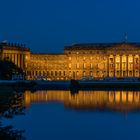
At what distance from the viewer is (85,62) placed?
127m

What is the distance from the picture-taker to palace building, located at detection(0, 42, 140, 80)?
123m

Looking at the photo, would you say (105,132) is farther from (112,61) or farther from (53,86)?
(112,61)

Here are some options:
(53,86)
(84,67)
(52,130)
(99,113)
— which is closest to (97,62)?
(84,67)

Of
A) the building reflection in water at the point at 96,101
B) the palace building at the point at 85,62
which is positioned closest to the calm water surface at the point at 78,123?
the building reflection in water at the point at 96,101

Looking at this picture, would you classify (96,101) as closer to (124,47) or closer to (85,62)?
(124,47)

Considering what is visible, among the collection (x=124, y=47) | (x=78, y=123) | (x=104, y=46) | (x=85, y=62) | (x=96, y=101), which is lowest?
(x=78, y=123)

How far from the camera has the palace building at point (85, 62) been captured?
12325cm

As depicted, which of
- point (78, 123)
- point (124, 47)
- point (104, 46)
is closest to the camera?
point (78, 123)

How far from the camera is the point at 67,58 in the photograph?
126 meters

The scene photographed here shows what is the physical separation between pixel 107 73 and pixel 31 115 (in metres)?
97.8

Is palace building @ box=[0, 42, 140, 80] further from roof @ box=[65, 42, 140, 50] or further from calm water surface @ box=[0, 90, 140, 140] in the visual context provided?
calm water surface @ box=[0, 90, 140, 140]

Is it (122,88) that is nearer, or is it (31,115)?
(31,115)

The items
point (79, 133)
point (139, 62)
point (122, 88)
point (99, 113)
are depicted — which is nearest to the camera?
point (79, 133)

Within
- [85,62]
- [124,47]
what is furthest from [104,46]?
[85,62]
